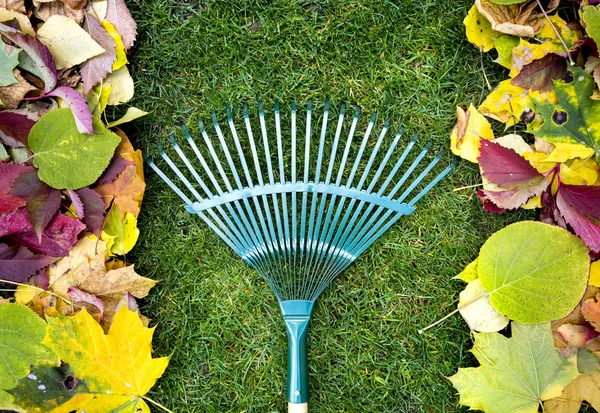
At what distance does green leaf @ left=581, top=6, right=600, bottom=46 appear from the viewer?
4.45 ft

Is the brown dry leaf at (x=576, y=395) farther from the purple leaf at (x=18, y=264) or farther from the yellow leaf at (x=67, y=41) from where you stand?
the yellow leaf at (x=67, y=41)

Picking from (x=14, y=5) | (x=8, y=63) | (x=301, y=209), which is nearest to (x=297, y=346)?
(x=301, y=209)

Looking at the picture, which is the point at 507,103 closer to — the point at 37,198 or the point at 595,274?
the point at 595,274

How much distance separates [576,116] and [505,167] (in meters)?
0.26

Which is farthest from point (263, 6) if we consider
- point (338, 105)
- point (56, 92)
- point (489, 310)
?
point (489, 310)

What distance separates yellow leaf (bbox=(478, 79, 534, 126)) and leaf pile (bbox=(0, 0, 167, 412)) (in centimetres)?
104

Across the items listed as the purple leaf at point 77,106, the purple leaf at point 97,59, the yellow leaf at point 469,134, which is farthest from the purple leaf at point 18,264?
the yellow leaf at point 469,134

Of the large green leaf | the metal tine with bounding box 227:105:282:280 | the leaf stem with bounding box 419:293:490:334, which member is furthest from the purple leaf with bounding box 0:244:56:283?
the large green leaf

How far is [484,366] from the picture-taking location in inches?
55.5

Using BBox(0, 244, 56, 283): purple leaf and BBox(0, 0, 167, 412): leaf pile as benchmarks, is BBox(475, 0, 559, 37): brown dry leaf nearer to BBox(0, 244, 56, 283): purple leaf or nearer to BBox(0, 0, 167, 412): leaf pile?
BBox(0, 0, 167, 412): leaf pile

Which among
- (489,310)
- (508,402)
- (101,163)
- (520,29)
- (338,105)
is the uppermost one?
(520,29)

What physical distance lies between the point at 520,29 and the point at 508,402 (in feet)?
3.45

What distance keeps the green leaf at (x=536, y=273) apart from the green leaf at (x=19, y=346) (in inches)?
49.3

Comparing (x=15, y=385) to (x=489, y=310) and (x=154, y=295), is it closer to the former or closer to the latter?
(x=154, y=295)
